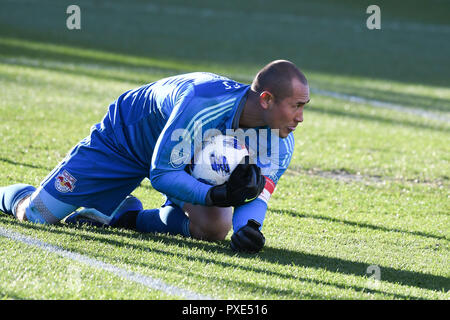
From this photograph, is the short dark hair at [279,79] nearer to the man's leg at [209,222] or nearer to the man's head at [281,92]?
the man's head at [281,92]

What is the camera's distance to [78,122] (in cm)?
1012

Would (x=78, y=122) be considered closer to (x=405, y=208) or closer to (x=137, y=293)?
(x=405, y=208)

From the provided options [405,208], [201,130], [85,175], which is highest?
[201,130]

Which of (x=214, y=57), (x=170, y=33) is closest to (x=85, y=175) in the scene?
(x=214, y=57)

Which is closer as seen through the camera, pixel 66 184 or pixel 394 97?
pixel 66 184

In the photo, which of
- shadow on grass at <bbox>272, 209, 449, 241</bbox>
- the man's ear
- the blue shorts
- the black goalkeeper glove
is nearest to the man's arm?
the black goalkeeper glove

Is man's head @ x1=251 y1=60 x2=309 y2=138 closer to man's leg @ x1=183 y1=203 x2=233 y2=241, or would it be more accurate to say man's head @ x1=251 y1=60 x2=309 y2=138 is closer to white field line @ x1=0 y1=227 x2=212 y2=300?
man's leg @ x1=183 y1=203 x2=233 y2=241

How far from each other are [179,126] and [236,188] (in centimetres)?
56

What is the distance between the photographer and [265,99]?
4969 millimetres

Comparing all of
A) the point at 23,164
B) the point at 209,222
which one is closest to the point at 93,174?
the point at 209,222

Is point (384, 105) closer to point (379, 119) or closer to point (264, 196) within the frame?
point (379, 119)

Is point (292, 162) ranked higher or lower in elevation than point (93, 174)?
lower

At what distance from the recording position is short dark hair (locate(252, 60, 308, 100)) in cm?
493

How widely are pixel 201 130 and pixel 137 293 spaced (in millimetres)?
1358
